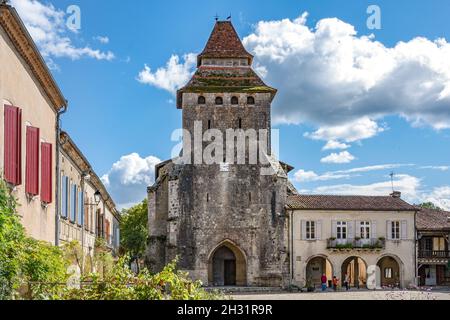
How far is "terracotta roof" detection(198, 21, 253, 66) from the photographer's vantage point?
58094 mm

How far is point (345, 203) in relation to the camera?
56.1 m

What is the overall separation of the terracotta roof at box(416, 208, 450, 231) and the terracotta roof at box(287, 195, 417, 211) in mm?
4584

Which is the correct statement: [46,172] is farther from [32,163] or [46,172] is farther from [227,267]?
[227,267]

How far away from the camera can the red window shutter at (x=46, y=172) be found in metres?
21.2

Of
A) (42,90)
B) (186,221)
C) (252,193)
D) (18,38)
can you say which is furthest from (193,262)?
(18,38)

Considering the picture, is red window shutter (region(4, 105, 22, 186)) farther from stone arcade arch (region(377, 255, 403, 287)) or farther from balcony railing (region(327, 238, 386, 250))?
stone arcade arch (region(377, 255, 403, 287))

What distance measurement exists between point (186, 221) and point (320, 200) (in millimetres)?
10847

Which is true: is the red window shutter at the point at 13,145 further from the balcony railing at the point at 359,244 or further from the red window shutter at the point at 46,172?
the balcony railing at the point at 359,244

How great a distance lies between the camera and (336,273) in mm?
54969

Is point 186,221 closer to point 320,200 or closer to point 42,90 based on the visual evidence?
point 320,200

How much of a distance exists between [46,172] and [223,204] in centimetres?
3295

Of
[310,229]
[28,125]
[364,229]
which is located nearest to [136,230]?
[310,229]

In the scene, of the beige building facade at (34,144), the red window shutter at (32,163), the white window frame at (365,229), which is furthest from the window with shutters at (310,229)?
the red window shutter at (32,163)
